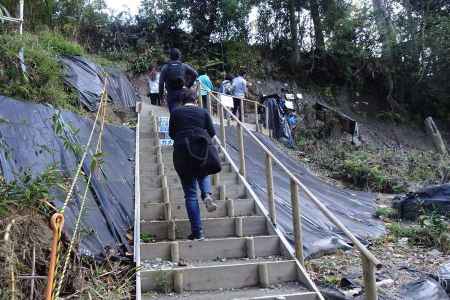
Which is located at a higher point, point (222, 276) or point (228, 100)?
point (228, 100)

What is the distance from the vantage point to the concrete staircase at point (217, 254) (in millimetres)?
4426

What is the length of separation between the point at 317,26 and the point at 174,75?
13800 mm

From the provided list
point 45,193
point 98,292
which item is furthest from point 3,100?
point 98,292

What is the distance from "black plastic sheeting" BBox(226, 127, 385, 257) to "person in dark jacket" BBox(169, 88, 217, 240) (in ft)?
4.47

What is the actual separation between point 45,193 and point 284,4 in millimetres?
17961

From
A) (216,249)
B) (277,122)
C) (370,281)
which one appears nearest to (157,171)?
(216,249)

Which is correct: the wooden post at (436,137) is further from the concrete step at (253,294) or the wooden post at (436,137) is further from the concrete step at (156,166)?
the concrete step at (253,294)

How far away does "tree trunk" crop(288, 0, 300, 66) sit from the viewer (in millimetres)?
20078

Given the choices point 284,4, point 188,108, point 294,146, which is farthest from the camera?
point 284,4

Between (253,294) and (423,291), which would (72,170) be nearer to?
(253,294)

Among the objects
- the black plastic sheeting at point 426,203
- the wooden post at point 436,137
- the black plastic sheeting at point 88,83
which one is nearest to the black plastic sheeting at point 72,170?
the black plastic sheeting at point 88,83

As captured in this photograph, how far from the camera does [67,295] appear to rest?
3801 mm

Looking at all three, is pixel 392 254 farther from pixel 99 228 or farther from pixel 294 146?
pixel 294 146

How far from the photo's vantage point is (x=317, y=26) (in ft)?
66.1
